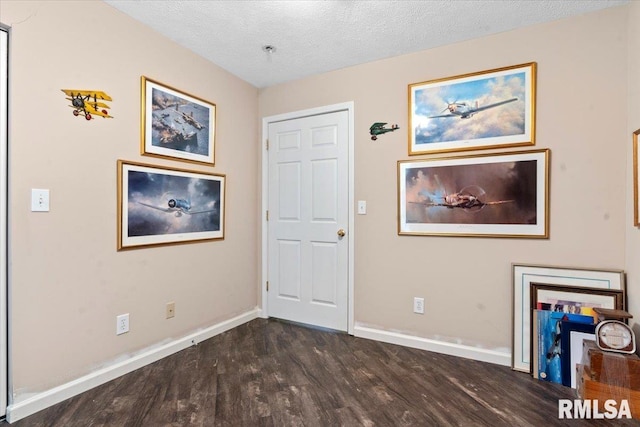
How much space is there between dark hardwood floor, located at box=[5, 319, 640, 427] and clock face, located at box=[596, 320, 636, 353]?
37 centimetres

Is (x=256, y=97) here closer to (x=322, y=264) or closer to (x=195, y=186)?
(x=195, y=186)

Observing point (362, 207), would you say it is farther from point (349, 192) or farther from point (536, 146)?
point (536, 146)

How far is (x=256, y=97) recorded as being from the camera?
11.4 feet

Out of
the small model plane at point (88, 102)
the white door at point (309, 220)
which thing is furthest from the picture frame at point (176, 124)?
the white door at point (309, 220)

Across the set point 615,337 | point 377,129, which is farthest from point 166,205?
point 615,337

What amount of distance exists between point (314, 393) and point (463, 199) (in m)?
1.82

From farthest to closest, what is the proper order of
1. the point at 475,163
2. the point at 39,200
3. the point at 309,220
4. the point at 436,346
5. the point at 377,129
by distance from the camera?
the point at 309,220 → the point at 377,129 → the point at 436,346 → the point at 475,163 → the point at 39,200

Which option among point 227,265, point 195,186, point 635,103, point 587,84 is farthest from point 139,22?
point 635,103

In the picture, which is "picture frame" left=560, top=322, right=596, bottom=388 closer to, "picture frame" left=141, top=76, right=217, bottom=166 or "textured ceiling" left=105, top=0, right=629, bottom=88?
"textured ceiling" left=105, top=0, right=629, bottom=88

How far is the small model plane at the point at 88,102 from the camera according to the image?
6.50 ft

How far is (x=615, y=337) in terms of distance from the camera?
6.06ft

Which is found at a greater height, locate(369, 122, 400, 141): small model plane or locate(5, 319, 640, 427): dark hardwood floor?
locate(369, 122, 400, 141): small model plane

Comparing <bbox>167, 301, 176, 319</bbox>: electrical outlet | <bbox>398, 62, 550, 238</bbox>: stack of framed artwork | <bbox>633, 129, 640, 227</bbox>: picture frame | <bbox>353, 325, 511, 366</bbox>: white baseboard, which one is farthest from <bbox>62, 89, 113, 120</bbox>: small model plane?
<bbox>633, 129, 640, 227</bbox>: picture frame

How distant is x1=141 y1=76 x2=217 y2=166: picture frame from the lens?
239cm
